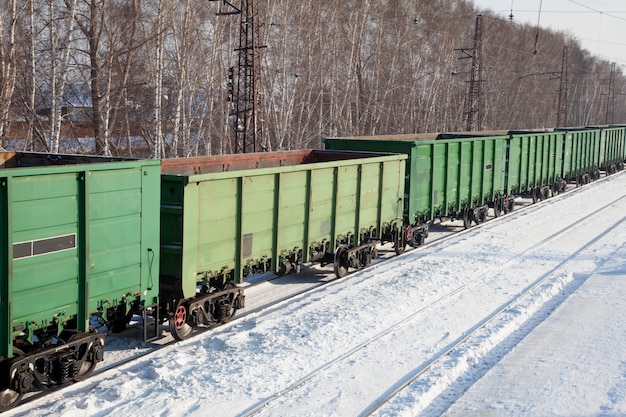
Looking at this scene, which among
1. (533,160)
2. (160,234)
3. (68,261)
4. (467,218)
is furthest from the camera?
(533,160)

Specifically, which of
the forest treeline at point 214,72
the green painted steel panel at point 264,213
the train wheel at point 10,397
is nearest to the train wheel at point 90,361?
the train wheel at point 10,397

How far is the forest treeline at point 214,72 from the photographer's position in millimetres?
23203

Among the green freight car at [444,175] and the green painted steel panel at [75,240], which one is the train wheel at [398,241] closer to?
the green freight car at [444,175]

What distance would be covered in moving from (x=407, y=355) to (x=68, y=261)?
4.84 meters

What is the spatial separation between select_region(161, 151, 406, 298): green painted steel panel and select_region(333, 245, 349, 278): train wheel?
0.26m

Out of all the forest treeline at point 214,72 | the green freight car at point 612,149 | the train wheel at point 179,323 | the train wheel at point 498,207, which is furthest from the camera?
the green freight car at point 612,149

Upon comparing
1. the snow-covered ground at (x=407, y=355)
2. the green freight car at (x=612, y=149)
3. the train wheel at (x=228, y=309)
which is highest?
the green freight car at (x=612, y=149)

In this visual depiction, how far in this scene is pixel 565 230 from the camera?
792 inches

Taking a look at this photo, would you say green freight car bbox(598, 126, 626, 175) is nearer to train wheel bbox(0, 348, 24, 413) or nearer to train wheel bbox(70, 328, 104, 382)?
train wheel bbox(70, 328, 104, 382)

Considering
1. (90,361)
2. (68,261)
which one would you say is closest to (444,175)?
(90,361)

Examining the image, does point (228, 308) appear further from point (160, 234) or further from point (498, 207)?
point (498, 207)

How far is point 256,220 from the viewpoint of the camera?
10.9 metres

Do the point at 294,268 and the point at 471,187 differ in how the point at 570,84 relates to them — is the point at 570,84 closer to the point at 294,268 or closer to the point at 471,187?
the point at 471,187

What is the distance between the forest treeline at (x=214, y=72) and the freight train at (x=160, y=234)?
33.1ft
